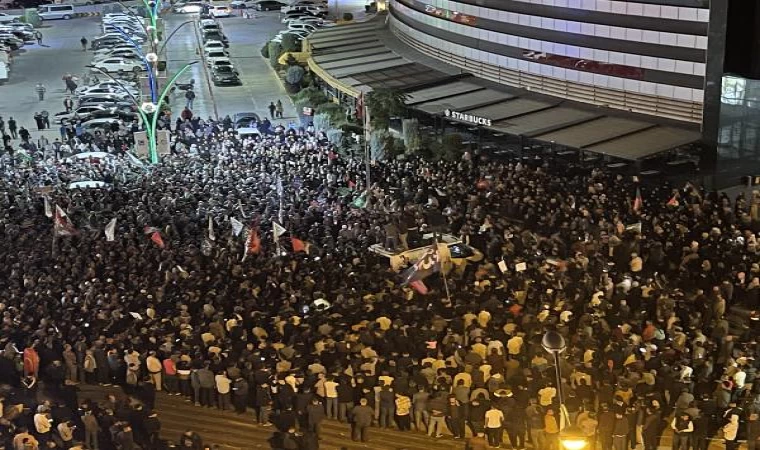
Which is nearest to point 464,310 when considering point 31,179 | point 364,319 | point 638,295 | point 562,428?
point 364,319

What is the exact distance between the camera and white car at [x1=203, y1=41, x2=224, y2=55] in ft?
234

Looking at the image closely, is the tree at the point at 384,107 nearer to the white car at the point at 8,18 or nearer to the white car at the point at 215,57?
the white car at the point at 215,57

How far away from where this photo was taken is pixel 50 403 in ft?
68.9

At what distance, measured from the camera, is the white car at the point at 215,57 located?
68000 millimetres

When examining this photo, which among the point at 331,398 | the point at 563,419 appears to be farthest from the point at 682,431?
the point at 331,398

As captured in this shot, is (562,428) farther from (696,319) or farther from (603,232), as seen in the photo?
(603,232)

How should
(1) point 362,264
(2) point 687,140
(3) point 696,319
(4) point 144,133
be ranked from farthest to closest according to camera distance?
(4) point 144,133, (2) point 687,140, (1) point 362,264, (3) point 696,319

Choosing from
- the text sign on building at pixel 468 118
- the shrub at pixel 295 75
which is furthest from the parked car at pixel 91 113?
the text sign on building at pixel 468 118

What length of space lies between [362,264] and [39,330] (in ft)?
25.5

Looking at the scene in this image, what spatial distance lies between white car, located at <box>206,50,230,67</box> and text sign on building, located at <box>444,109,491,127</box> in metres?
27.3

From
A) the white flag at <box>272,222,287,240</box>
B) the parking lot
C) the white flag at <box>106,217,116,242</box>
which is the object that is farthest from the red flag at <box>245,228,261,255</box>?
the parking lot

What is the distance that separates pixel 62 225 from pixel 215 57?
38718mm

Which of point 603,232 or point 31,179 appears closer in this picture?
point 603,232

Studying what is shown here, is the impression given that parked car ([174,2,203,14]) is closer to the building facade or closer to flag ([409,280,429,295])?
the building facade
